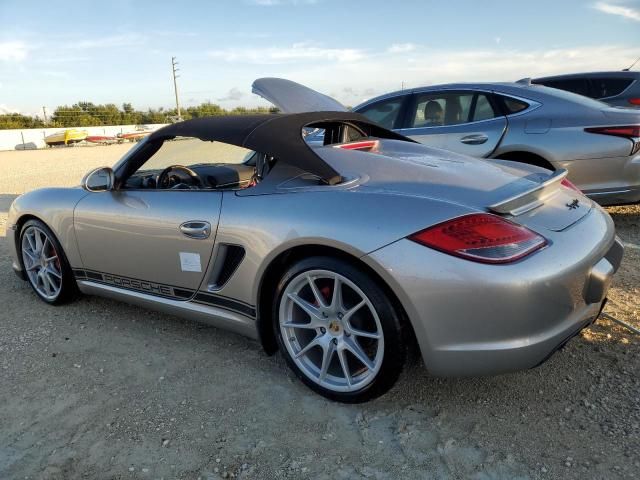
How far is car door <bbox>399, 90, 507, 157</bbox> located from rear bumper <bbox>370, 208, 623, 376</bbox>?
3.25 metres

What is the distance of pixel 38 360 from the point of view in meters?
3.04

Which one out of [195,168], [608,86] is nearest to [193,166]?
[195,168]

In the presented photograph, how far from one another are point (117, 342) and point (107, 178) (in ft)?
3.39

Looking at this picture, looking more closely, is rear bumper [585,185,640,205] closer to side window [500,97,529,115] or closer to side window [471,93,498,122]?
side window [500,97,529,115]

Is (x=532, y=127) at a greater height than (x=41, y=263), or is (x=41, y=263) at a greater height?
(x=532, y=127)

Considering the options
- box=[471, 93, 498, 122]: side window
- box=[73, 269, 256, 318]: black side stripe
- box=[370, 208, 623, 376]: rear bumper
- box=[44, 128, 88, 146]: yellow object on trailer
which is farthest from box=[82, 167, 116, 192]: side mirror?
box=[44, 128, 88, 146]: yellow object on trailer

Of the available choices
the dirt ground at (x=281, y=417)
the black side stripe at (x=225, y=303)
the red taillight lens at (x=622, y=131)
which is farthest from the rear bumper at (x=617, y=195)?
the black side stripe at (x=225, y=303)

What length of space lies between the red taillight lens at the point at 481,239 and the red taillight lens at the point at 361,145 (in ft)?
3.45

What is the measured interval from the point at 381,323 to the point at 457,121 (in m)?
3.89

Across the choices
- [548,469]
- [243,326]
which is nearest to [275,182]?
[243,326]

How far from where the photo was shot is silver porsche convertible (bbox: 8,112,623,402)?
204cm

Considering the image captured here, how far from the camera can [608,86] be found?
7.27m

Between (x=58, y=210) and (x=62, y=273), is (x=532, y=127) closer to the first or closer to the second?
(x=58, y=210)

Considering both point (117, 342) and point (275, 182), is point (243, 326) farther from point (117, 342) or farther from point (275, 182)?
point (117, 342)
